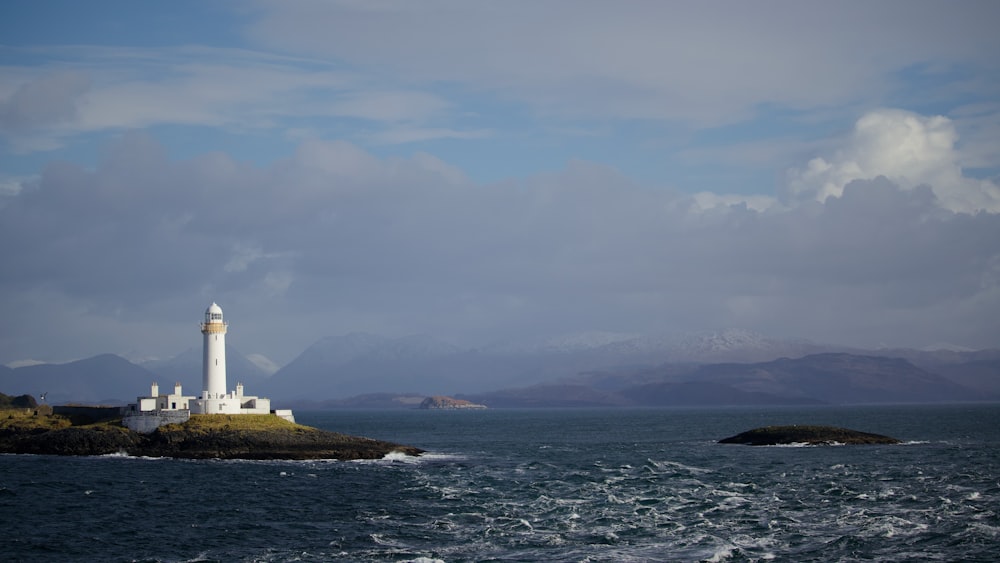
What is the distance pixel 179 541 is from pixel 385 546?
37.6ft

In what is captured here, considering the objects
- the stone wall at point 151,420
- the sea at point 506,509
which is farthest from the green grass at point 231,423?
the sea at point 506,509

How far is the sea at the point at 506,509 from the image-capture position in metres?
53.9

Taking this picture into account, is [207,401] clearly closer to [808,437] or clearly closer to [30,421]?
[30,421]

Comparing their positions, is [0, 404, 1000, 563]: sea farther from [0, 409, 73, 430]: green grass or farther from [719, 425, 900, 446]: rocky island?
[719, 425, 900, 446]: rocky island

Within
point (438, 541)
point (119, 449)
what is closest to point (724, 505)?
point (438, 541)

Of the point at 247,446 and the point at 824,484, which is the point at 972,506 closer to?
the point at 824,484

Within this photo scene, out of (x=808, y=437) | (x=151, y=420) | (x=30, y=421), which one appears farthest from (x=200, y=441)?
(x=808, y=437)

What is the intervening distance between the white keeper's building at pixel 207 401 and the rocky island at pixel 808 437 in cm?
5523

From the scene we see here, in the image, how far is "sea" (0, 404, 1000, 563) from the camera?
5391 centimetres

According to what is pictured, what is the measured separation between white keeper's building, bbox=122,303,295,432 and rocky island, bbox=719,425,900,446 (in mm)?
55233

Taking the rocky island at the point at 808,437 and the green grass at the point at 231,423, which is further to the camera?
the rocky island at the point at 808,437

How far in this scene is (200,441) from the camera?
101 meters

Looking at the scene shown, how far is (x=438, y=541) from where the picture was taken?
5694 cm

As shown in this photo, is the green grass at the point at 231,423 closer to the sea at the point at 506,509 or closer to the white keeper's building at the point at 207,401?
the white keeper's building at the point at 207,401
